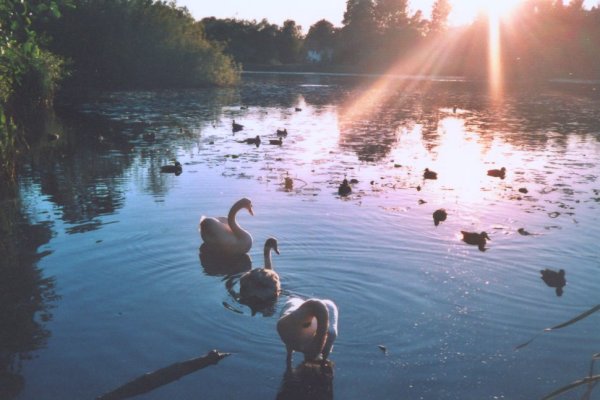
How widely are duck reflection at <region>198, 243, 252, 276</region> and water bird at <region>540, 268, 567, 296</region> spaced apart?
554cm

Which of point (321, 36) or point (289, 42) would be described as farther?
point (321, 36)

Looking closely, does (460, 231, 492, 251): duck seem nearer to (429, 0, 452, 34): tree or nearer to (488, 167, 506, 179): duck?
(488, 167, 506, 179): duck

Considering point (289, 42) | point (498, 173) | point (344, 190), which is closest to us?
point (344, 190)

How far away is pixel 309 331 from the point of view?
796 cm

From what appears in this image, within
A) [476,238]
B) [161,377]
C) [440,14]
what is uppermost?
[440,14]

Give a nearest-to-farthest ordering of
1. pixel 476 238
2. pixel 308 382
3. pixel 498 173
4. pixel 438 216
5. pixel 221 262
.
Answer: pixel 308 382 < pixel 221 262 < pixel 476 238 < pixel 438 216 < pixel 498 173

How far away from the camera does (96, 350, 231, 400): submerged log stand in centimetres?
723

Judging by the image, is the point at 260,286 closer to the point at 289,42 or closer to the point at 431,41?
the point at 431,41

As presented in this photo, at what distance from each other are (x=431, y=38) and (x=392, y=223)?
126 metres

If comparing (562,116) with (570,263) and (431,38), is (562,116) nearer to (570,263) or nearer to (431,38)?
(570,263)

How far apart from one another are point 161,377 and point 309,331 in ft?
6.48

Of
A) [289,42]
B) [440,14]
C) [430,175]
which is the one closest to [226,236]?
[430,175]

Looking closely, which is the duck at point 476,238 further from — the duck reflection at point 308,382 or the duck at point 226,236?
the duck reflection at point 308,382

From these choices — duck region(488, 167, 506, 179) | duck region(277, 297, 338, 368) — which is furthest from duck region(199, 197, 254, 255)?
duck region(488, 167, 506, 179)
